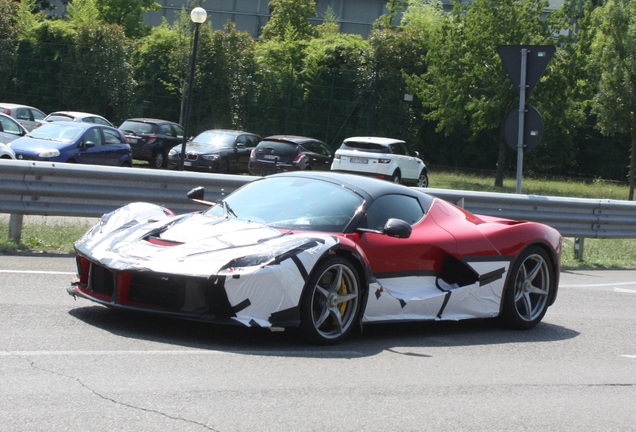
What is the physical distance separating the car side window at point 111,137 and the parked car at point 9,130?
261cm

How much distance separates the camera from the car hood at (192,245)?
6969 millimetres

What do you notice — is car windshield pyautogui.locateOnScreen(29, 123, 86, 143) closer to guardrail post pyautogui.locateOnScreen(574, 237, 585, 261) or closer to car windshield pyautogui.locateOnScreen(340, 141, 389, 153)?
car windshield pyautogui.locateOnScreen(340, 141, 389, 153)

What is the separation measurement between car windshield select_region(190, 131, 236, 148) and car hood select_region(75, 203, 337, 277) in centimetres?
2286

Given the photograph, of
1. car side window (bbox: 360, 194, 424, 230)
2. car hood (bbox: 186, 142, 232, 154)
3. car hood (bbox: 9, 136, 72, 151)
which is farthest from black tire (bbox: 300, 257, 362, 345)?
car hood (bbox: 186, 142, 232, 154)

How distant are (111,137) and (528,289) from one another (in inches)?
686

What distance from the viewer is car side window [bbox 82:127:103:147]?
2407cm

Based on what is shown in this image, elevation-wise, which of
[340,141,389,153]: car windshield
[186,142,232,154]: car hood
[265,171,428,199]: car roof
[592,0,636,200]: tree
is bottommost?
[186,142,232,154]: car hood

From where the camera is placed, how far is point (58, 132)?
941 inches

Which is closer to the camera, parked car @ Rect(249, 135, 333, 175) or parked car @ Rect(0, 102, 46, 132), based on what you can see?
parked car @ Rect(249, 135, 333, 175)

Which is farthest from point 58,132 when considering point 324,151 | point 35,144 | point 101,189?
point 101,189

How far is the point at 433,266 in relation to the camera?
830 cm

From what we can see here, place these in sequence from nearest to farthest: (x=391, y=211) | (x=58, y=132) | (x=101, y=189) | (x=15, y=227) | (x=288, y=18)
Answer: (x=391, y=211) → (x=15, y=227) → (x=101, y=189) → (x=58, y=132) → (x=288, y=18)

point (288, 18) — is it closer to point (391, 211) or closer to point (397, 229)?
point (391, 211)

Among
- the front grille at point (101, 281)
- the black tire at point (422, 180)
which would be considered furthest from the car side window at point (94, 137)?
the front grille at point (101, 281)
